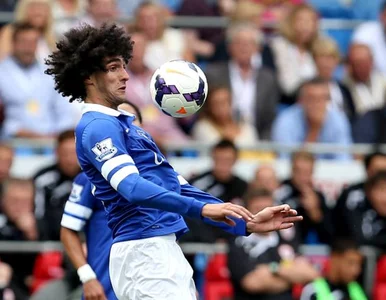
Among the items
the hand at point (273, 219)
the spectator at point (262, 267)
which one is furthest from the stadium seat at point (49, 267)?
the hand at point (273, 219)

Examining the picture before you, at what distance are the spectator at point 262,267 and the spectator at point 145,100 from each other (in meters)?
1.79

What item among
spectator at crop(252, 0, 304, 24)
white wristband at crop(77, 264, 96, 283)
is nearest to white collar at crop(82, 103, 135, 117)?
white wristband at crop(77, 264, 96, 283)

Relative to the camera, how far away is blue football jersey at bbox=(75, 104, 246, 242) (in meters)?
5.81

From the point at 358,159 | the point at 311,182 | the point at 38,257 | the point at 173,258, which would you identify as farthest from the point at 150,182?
the point at 358,159

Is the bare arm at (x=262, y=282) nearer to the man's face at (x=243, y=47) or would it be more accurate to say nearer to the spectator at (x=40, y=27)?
the man's face at (x=243, y=47)

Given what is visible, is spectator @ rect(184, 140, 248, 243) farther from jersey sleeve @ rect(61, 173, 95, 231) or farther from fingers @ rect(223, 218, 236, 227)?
fingers @ rect(223, 218, 236, 227)

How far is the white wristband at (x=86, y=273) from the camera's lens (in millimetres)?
7359

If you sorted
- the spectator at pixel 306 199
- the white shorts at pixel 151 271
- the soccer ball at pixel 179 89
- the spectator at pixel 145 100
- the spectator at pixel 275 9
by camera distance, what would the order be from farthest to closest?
1. the spectator at pixel 275 9
2. the spectator at pixel 145 100
3. the spectator at pixel 306 199
4. the soccer ball at pixel 179 89
5. the white shorts at pixel 151 271

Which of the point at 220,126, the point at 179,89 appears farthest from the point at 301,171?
the point at 179,89

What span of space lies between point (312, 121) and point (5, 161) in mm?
3383

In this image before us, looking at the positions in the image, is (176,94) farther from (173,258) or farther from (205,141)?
(205,141)

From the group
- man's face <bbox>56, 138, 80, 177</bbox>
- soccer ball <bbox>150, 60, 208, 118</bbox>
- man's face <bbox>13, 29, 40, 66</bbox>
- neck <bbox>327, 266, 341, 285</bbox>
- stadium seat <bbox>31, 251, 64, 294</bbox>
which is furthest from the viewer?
man's face <bbox>13, 29, 40, 66</bbox>

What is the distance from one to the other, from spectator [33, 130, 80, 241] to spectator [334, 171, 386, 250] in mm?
2641

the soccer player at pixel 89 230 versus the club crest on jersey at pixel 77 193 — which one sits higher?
the club crest on jersey at pixel 77 193
